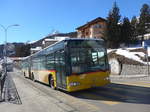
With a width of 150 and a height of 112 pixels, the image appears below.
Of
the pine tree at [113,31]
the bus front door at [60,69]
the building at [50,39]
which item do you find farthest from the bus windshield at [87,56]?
the building at [50,39]

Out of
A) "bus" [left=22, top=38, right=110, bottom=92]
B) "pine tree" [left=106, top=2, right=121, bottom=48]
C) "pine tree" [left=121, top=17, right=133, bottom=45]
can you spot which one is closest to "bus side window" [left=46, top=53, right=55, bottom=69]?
"bus" [left=22, top=38, right=110, bottom=92]

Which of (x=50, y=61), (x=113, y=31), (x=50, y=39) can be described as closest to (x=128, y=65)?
(x=50, y=61)

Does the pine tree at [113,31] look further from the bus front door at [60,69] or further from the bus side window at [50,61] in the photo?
the bus front door at [60,69]

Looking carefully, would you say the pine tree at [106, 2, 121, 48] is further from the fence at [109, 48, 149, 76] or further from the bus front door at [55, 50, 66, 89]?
the bus front door at [55, 50, 66, 89]

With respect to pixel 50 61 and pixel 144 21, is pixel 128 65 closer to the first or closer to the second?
pixel 50 61

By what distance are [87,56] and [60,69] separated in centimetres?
163

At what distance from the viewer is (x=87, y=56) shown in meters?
11.1

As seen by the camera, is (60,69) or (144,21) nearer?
(60,69)

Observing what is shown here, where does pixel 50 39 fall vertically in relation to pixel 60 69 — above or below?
above

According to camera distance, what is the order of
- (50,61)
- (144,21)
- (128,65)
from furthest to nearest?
(144,21)
(128,65)
(50,61)

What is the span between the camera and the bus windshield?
35.2 feet

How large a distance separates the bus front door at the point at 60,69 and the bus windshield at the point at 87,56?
0.67 m

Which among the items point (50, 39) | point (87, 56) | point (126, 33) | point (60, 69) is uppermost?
point (50, 39)

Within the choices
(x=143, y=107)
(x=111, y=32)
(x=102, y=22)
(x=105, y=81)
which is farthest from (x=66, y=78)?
(x=102, y=22)
